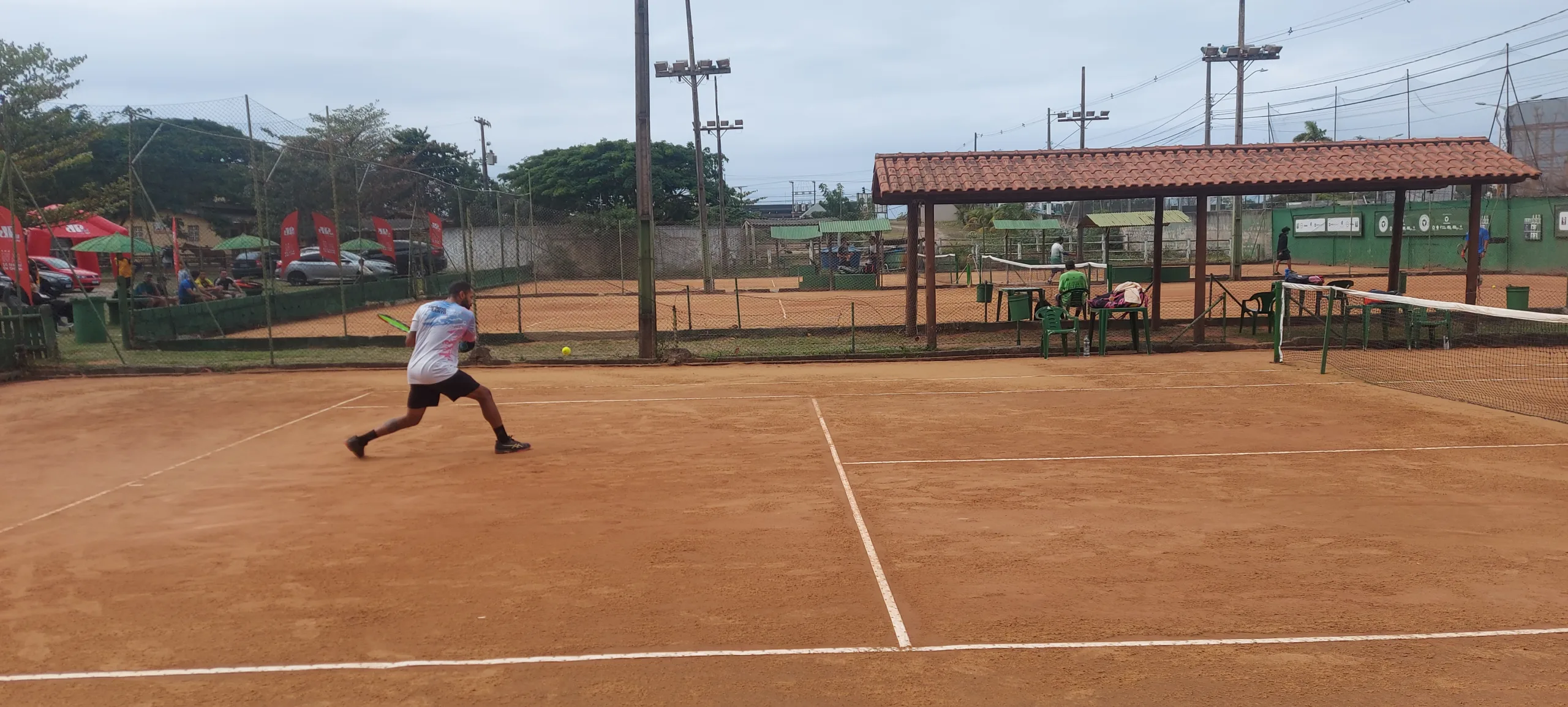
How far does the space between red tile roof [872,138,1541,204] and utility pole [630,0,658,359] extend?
3.85 m

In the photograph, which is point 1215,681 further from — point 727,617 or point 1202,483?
point 1202,483

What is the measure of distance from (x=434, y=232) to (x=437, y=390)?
1664 cm

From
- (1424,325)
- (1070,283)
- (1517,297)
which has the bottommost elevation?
(1424,325)

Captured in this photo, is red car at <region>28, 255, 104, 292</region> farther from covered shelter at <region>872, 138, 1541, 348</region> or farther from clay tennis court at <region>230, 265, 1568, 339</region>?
covered shelter at <region>872, 138, 1541, 348</region>

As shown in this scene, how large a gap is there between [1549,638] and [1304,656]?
3.79 ft

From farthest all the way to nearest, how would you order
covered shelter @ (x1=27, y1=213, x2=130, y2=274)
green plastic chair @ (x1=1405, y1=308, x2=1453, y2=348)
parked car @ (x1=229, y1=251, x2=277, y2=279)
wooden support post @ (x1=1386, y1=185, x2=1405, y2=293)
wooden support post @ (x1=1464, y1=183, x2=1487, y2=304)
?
parked car @ (x1=229, y1=251, x2=277, y2=279) → covered shelter @ (x1=27, y1=213, x2=130, y2=274) → wooden support post @ (x1=1386, y1=185, x2=1405, y2=293) → wooden support post @ (x1=1464, y1=183, x2=1487, y2=304) → green plastic chair @ (x1=1405, y1=308, x2=1453, y2=348)

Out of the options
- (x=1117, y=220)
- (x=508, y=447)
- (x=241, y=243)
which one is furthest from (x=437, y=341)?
(x=1117, y=220)

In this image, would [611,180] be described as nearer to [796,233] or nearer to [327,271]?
[796,233]

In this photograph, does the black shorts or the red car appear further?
the red car

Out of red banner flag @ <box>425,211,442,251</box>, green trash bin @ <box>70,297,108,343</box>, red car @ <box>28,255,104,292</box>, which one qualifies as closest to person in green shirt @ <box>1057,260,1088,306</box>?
red banner flag @ <box>425,211,442,251</box>

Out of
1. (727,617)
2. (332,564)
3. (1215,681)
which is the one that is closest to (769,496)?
(727,617)

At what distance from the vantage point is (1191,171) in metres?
17.0

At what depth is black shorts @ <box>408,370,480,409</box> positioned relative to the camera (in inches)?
345

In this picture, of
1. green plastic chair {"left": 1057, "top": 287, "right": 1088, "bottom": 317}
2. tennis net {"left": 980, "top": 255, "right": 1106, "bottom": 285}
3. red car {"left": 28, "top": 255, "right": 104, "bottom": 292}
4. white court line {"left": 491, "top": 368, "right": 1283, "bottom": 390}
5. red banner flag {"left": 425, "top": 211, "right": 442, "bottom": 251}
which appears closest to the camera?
white court line {"left": 491, "top": 368, "right": 1283, "bottom": 390}
